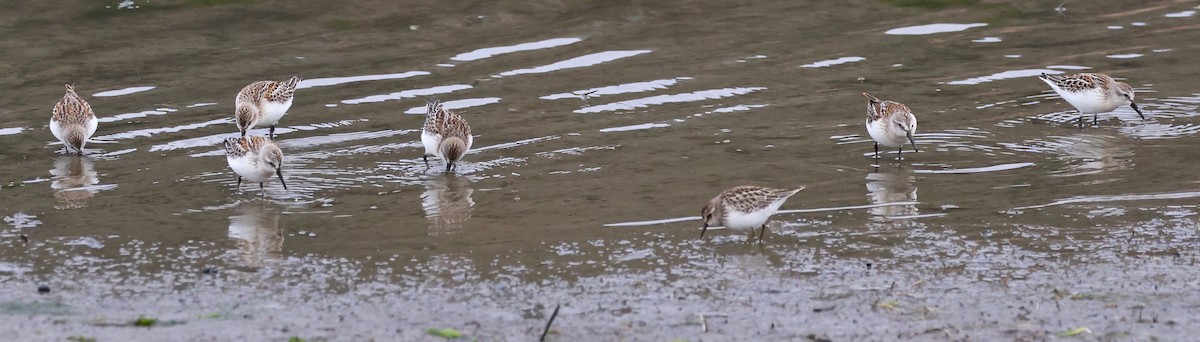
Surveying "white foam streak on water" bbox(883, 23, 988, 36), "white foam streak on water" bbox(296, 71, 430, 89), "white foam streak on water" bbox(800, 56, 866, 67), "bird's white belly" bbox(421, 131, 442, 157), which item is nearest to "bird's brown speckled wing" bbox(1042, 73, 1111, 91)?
"white foam streak on water" bbox(800, 56, 866, 67)

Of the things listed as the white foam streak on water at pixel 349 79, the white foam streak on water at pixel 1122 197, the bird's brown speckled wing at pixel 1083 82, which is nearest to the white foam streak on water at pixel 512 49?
the white foam streak on water at pixel 349 79

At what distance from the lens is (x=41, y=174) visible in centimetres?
1274

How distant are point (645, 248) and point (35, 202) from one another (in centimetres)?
517

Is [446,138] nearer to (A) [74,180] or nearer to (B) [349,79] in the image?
(A) [74,180]

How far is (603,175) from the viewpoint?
12148 millimetres


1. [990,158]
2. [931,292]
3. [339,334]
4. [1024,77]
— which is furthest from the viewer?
[1024,77]

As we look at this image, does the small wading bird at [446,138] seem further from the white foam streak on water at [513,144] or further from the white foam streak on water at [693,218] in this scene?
the white foam streak on water at [693,218]

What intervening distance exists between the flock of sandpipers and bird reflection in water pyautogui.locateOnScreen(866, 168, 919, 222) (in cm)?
51

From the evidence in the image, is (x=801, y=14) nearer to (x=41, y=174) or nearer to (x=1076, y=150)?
(x=1076, y=150)

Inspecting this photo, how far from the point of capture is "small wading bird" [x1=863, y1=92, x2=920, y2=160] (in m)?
12.4

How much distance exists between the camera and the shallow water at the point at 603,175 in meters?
8.05

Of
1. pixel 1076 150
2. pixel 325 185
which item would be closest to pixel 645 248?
pixel 325 185

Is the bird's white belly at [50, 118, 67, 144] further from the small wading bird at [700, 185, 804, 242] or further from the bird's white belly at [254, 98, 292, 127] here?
the small wading bird at [700, 185, 804, 242]

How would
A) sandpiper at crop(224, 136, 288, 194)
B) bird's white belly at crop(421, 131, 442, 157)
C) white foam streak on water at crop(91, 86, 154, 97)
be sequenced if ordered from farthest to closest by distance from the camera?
white foam streak on water at crop(91, 86, 154, 97)
bird's white belly at crop(421, 131, 442, 157)
sandpiper at crop(224, 136, 288, 194)
